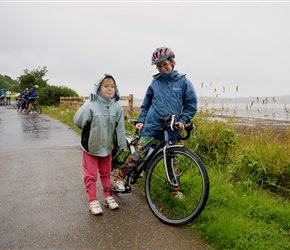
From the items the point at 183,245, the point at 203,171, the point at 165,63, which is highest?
the point at 165,63

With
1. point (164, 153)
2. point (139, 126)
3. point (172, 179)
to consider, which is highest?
point (139, 126)

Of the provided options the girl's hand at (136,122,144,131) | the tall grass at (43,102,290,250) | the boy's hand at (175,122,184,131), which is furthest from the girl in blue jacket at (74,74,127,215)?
the tall grass at (43,102,290,250)

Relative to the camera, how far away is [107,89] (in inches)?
125

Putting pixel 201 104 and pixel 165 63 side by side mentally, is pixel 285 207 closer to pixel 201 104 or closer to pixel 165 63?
pixel 165 63

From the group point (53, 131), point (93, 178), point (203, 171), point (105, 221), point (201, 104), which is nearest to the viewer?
point (203, 171)

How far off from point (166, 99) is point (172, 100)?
0.08 m

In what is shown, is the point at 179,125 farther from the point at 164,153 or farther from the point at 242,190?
the point at 242,190

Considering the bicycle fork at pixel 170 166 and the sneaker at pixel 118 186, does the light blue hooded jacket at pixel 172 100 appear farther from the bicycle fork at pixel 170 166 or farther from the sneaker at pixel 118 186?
the sneaker at pixel 118 186

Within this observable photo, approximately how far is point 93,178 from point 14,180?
6.63ft

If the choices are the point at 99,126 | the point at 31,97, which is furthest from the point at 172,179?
the point at 31,97

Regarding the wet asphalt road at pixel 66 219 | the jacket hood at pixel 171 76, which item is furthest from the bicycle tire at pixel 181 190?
the jacket hood at pixel 171 76

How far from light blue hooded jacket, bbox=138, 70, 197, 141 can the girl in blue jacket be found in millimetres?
449

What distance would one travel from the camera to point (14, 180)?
4.53 meters

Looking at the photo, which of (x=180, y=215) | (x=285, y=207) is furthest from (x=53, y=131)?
(x=285, y=207)
